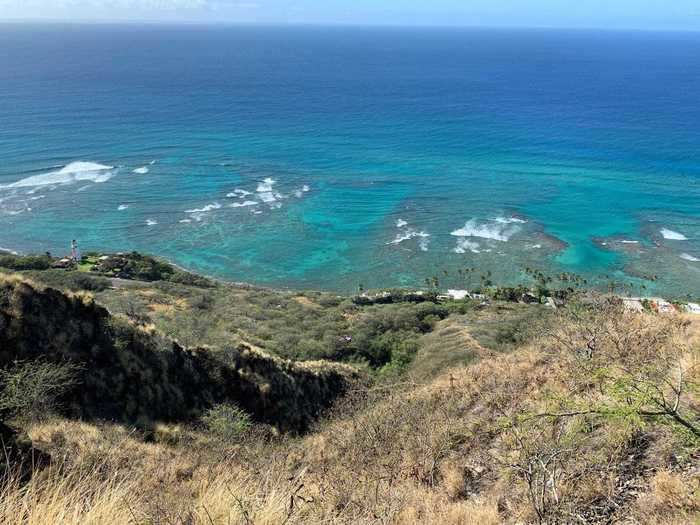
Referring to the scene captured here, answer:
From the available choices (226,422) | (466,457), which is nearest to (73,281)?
(226,422)

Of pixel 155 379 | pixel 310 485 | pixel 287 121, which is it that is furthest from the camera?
pixel 287 121

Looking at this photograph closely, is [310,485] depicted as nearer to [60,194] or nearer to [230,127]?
[60,194]

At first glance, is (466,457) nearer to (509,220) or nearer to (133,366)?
(133,366)

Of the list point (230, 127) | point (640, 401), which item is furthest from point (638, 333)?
point (230, 127)

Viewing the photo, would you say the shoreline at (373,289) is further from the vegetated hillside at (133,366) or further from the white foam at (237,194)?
the vegetated hillside at (133,366)

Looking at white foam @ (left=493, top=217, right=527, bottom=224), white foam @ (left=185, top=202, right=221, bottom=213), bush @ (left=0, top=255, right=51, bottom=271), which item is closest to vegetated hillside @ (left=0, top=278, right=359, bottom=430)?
bush @ (left=0, top=255, right=51, bottom=271)

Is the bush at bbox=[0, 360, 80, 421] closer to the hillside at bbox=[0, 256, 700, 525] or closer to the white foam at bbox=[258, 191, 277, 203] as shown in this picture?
the hillside at bbox=[0, 256, 700, 525]
